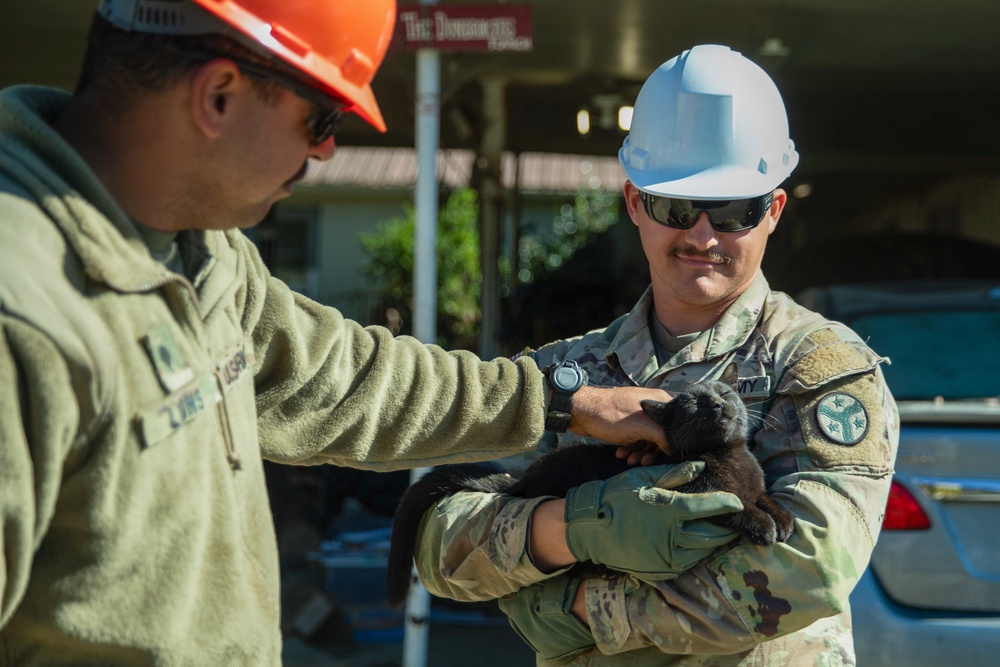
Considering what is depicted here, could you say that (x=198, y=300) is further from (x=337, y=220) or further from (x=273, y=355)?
(x=337, y=220)

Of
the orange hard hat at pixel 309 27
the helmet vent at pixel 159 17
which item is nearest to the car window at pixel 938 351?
the orange hard hat at pixel 309 27

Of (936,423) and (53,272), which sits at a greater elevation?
(53,272)

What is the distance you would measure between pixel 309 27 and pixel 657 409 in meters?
1.12

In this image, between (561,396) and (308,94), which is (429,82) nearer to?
(561,396)

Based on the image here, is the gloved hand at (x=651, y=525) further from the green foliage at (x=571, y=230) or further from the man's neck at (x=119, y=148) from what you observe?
the green foliage at (x=571, y=230)

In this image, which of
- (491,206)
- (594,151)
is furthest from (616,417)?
(594,151)

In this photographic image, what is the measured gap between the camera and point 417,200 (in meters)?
5.81

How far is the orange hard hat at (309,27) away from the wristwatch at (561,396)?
759 mm

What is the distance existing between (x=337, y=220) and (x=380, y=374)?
1970cm

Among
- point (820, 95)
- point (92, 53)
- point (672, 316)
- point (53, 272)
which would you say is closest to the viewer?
point (53, 272)

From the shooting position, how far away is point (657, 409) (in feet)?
7.50

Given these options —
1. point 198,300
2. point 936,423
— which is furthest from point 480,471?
point 936,423

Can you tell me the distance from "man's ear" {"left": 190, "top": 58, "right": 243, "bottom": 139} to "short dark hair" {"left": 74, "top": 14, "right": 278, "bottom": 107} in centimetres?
2

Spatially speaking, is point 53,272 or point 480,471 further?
point 480,471
